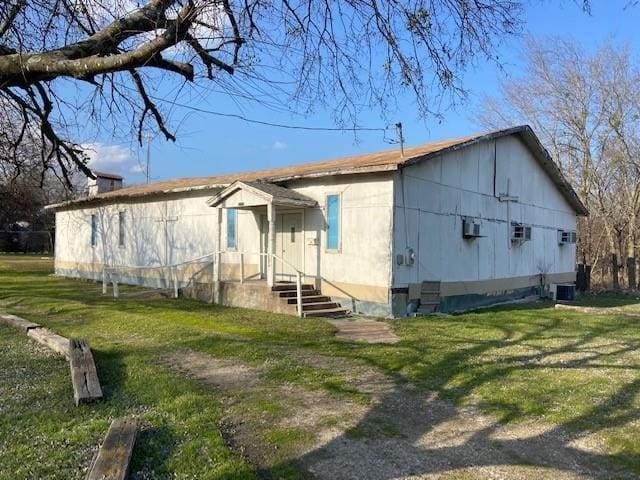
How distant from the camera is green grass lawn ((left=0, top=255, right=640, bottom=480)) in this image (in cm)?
419

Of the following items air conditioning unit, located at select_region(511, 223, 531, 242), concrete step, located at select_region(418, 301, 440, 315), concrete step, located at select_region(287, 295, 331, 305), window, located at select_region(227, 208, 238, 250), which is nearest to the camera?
concrete step, located at select_region(287, 295, 331, 305)

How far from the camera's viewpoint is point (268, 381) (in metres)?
6.39

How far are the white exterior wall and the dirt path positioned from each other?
260 inches

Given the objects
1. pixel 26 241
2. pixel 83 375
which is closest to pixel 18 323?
pixel 83 375

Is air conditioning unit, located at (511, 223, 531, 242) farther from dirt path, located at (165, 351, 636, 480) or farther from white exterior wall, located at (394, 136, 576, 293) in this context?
dirt path, located at (165, 351, 636, 480)

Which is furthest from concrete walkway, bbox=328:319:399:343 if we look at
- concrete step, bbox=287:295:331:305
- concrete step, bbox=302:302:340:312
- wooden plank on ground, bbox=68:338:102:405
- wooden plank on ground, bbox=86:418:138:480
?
wooden plank on ground, bbox=86:418:138:480

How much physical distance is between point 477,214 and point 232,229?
6.85 m

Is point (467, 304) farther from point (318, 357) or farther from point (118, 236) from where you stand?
point (118, 236)

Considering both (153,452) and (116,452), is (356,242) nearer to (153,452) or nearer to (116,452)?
(153,452)

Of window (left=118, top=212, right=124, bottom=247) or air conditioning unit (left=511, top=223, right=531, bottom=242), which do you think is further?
window (left=118, top=212, right=124, bottom=247)

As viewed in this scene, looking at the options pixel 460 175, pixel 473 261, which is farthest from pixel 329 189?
pixel 473 261

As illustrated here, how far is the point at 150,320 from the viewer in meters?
10.8

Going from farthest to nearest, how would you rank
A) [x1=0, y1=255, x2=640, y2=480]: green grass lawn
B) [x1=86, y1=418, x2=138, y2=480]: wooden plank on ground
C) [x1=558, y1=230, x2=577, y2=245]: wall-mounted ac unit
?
[x1=558, y1=230, x2=577, y2=245]: wall-mounted ac unit → [x1=0, y1=255, x2=640, y2=480]: green grass lawn → [x1=86, y1=418, x2=138, y2=480]: wooden plank on ground

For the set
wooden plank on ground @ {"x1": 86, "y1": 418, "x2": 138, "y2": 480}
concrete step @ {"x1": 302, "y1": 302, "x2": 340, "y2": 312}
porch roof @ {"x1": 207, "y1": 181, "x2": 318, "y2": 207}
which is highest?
porch roof @ {"x1": 207, "y1": 181, "x2": 318, "y2": 207}
